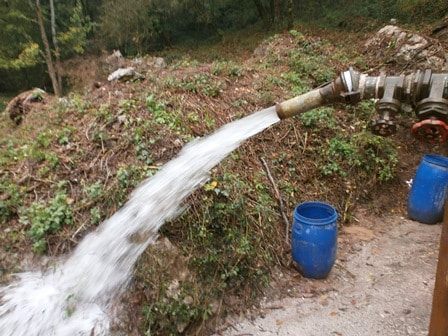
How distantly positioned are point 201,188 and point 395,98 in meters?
1.83

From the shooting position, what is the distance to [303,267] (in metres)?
3.25

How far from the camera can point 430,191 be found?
397 centimetres

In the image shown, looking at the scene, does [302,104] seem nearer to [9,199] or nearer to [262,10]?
[9,199]

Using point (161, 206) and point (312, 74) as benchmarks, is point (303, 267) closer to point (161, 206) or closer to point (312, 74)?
point (161, 206)

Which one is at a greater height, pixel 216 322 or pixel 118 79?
pixel 118 79

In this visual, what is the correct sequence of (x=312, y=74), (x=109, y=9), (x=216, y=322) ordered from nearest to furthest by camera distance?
1. (x=216, y=322)
2. (x=312, y=74)
3. (x=109, y=9)

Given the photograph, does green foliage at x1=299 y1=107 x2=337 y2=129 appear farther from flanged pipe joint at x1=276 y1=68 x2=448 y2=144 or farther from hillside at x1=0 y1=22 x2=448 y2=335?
flanged pipe joint at x1=276 y1=68 x2=448 y2=144

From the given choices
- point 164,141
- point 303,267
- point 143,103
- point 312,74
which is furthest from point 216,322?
point 312,74

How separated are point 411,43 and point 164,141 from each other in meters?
5.03

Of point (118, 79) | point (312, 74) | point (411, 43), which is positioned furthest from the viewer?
point (411, 43)

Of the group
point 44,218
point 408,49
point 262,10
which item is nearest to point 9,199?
point 44,218

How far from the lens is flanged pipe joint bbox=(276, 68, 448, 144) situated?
152 cm

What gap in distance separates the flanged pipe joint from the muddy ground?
71.0 inches

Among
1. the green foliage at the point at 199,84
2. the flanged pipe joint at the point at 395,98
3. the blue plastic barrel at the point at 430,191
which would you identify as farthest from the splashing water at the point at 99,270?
the blue plastic barrel at the point at 430,191
